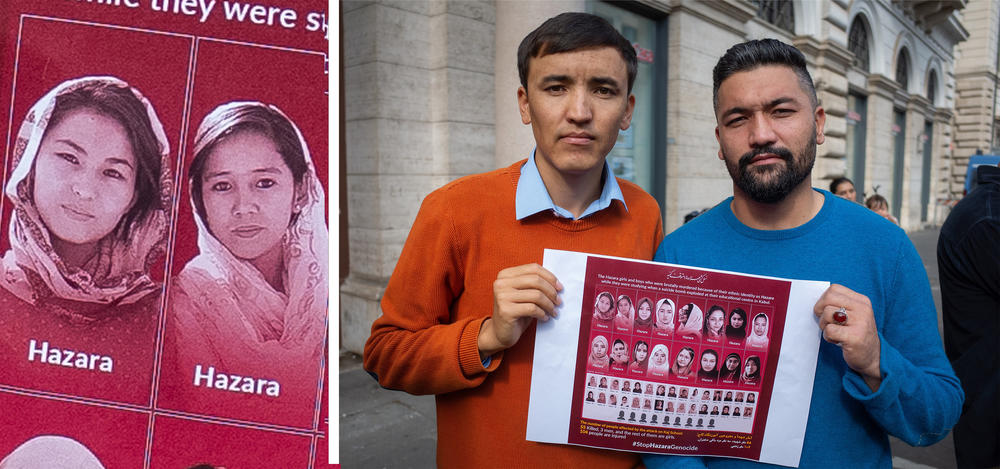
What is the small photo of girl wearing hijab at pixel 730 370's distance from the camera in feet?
4.12

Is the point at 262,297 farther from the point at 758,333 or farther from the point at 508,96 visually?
the point at 508,96

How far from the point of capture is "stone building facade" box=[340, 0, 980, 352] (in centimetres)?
494

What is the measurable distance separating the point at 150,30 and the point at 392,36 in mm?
3984

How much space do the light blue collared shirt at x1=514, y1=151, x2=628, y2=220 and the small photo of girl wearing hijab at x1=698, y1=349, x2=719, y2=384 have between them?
0.41 metres

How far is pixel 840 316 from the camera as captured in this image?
1133 mm

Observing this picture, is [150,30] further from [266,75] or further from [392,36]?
[392,36]

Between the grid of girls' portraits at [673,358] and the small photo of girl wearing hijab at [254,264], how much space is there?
0.59m

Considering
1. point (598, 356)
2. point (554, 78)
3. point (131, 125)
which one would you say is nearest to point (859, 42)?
point (554, 78)

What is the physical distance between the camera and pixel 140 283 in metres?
1.07

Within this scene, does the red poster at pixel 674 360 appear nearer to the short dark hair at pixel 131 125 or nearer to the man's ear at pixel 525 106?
the man's ear at pixel 525 106

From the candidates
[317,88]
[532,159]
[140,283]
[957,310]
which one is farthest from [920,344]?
[140,283]

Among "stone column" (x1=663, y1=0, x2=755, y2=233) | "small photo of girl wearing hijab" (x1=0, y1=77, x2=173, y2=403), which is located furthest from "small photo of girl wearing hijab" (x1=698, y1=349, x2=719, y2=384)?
"stone column" (x1=663, y1=0, x2=755, y2=233)

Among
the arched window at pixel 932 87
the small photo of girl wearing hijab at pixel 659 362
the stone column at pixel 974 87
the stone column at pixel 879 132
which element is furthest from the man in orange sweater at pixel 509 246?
the stone column at pixel 974 87

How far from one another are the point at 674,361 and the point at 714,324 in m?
0.12
